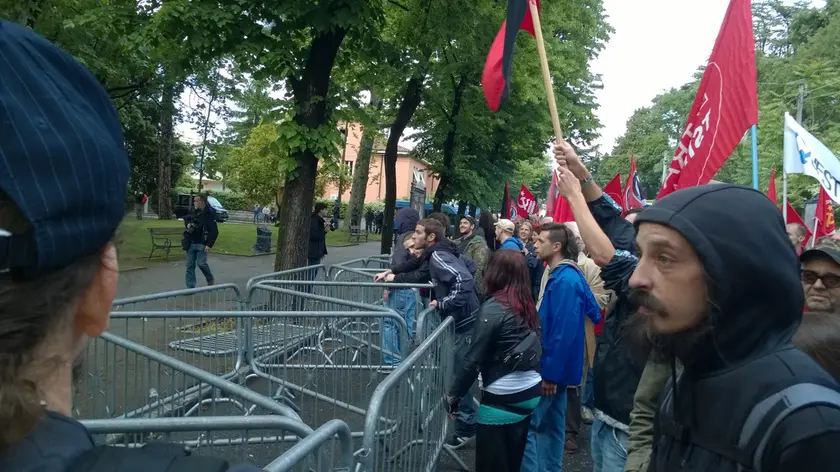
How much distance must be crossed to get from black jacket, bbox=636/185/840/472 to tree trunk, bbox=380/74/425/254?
530 inches

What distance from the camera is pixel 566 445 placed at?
5965mm

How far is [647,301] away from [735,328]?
0.83ft

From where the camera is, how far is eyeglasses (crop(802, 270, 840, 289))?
122 inches

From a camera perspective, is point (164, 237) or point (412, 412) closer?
point (412, 412)

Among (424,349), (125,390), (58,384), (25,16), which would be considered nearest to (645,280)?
(58,384)

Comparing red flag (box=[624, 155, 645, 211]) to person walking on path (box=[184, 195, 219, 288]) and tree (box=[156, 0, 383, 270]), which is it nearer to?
tree (box=[156, 0, 383, 270])

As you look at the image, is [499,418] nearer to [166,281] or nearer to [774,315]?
[774,315]

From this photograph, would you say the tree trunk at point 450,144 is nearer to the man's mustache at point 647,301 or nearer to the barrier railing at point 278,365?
the barrier railing at point 278,365

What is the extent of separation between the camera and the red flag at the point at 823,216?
27.7 feet

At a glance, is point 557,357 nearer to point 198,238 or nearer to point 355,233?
point 198,238

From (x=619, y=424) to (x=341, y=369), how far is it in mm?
2589

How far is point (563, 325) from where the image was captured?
187 inches

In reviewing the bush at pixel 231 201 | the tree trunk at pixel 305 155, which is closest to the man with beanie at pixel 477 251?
the tree trunk at pixel 305 155

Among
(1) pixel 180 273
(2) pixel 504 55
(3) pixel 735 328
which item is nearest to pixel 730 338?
(3) pixel 735 328
